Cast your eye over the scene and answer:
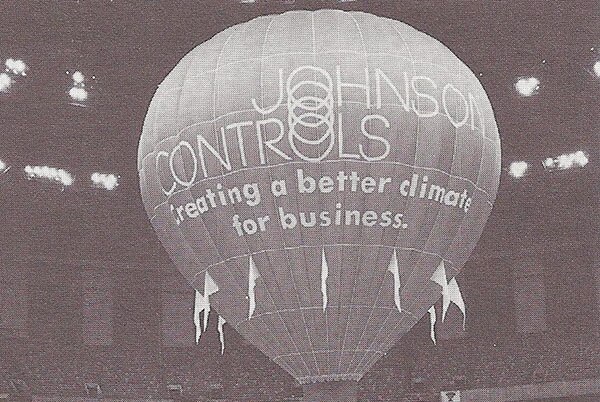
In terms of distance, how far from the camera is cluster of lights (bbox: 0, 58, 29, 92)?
90.3ft

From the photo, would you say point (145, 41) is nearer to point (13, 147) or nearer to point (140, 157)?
point (13, 147)

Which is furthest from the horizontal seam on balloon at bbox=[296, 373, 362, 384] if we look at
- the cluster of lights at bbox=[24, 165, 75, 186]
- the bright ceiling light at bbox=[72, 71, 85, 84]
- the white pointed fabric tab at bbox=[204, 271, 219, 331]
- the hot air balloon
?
the cluster of lights at bbox=[24, 165, 75, 186]

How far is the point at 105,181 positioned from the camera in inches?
1313

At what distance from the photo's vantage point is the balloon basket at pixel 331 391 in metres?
11.9

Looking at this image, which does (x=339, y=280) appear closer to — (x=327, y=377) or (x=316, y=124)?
(x=327, y=377)

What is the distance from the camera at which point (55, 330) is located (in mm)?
33625

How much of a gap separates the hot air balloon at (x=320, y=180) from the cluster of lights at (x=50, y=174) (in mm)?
20337

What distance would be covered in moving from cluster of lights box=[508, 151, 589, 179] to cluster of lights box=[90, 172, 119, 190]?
40.7ft

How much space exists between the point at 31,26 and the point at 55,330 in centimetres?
1166

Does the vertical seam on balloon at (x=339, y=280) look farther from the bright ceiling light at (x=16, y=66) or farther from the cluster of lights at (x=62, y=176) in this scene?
the cluster of lights at (x=62, y=176)

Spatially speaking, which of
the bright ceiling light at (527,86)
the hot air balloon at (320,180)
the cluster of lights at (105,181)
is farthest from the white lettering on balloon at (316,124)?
the cluster of lights at (105,181)

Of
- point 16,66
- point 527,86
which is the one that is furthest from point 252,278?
point 527,86

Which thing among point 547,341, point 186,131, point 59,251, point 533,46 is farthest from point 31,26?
point 547,341

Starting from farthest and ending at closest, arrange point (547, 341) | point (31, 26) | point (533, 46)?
point (547, 341) → point (533, 46) → point (31, 26)
